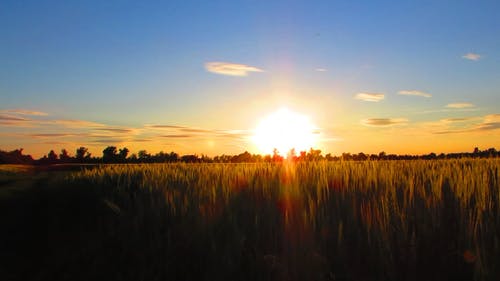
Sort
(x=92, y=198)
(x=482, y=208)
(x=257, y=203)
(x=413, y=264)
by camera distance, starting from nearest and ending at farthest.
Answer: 1. (x=413, y=264)
2. (x=482, y=208)
3. (x=257, y=203)
4. (x=92, y=198)

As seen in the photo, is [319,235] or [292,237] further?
[292,237]

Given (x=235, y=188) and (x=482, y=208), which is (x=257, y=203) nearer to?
(x=235, y=188)

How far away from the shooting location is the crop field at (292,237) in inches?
138

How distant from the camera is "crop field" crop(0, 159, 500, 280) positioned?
3508mm

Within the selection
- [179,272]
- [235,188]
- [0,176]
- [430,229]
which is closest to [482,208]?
[430,229]

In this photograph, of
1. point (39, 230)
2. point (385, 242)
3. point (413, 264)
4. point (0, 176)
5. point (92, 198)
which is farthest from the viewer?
point (0, 176)

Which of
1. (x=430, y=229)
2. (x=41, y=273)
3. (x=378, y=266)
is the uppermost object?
(x=430, y=229)

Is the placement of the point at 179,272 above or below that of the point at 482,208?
below

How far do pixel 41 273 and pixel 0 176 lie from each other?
13.5m

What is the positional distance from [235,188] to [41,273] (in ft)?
10.1

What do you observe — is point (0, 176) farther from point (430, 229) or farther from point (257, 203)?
point (430, 229)

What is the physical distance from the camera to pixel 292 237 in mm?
4297

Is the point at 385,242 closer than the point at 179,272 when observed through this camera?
Yes

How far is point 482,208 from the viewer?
13.4 feet
